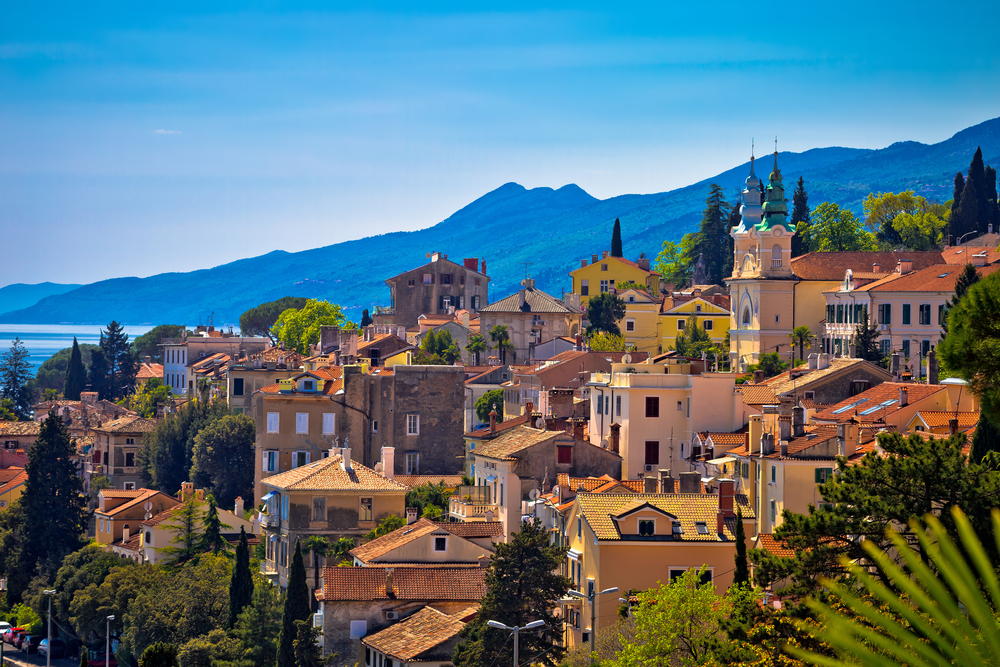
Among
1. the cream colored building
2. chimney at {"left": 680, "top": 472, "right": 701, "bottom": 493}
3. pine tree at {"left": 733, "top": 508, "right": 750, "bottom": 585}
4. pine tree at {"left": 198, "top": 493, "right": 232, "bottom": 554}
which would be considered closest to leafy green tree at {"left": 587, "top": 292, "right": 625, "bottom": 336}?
pine tree at {"left": 198, "top": 493, "right": 232, "bottom": 554}

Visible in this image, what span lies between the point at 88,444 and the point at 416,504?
5875 centimetres

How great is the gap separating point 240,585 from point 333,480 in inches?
272

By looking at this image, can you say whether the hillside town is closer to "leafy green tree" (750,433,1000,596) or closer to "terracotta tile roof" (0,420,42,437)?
"leafy green tree" (750,433,1000,596)

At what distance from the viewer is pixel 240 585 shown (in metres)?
61.3

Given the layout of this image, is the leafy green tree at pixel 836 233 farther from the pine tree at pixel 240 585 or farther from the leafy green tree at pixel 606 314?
the pine tree at pixel 240 585

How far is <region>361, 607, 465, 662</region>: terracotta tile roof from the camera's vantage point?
46578 millimetres

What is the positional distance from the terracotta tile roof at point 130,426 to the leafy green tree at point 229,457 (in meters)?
16.5

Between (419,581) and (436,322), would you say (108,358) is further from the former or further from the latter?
(419,581)

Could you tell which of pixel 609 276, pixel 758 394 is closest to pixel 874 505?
pixel 758 394

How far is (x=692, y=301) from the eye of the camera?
356 ft

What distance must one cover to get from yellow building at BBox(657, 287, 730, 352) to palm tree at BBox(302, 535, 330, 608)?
149 ft

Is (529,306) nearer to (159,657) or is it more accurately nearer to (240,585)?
(240,585)

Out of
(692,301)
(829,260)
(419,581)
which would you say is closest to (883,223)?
(692,301)

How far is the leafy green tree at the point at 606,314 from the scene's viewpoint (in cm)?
10769
